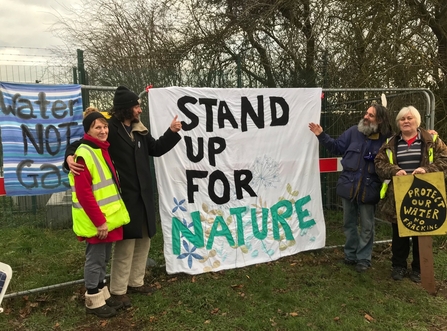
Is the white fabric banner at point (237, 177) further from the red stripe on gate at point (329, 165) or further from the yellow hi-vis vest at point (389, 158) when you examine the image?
the yellow hi-vis vest at point (389, 158)

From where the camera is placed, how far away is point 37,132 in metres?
3.45

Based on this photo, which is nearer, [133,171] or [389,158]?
[133,171]

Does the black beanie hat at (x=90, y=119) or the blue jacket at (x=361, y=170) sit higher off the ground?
the black beanie hat at (x=90, y=119)

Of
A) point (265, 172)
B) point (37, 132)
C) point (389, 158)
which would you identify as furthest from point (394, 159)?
point (37, 132)

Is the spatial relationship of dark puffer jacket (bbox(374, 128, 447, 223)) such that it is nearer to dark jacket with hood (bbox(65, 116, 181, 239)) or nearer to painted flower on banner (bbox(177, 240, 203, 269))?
painted flower on banner (bbox(177, 240, 203, 269))

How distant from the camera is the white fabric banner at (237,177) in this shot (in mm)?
3934

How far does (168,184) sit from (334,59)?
161 inches

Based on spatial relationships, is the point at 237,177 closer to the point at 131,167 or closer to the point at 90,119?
the point at 131,167

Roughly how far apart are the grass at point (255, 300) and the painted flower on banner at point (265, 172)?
1079 millimetres

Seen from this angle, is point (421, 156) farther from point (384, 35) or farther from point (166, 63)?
point (166, 63)

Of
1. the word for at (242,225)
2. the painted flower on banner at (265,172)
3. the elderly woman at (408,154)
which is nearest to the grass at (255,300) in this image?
the word for at (242,225)

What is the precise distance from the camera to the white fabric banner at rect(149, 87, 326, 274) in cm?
393

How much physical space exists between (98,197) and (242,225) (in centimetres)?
181

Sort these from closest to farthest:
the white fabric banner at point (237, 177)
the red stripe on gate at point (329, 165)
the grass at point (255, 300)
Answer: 1. the grass at point (255, 300)
2. the white fabric banner at point (237, 177)
3. the red stripe on gate at point (329, 165)
